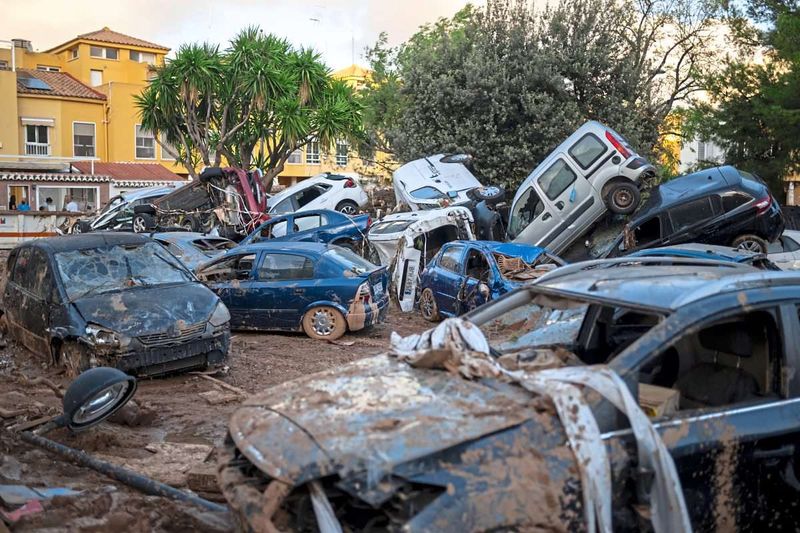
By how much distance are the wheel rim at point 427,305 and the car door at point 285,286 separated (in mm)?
2882

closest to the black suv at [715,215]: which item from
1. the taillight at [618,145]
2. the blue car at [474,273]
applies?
the taillight at [618,145]

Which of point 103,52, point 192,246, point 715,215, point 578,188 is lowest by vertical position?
point 192,246

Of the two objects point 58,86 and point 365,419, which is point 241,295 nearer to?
point 365,419

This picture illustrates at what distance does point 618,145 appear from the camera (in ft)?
52.5

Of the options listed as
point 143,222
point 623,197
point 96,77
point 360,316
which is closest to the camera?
point 360,316

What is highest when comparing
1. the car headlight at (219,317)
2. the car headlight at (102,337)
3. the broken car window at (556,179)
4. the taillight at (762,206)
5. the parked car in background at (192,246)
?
the broken car window at (556,179)

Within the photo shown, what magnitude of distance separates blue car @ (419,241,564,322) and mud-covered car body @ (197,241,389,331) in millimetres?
1395

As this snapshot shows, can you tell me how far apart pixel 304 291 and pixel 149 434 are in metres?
5.24

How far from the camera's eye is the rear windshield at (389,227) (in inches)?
635

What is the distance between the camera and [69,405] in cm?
555

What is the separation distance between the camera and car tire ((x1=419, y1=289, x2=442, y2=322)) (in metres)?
14.6

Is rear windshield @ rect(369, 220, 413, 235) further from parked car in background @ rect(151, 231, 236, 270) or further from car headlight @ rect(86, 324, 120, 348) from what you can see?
car headlight @ rect(86, 324, 120, 348)

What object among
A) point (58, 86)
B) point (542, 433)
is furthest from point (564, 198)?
point (58, 86)

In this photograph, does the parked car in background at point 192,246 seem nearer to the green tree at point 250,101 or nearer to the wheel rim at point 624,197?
the wheel rim at point 624,197
